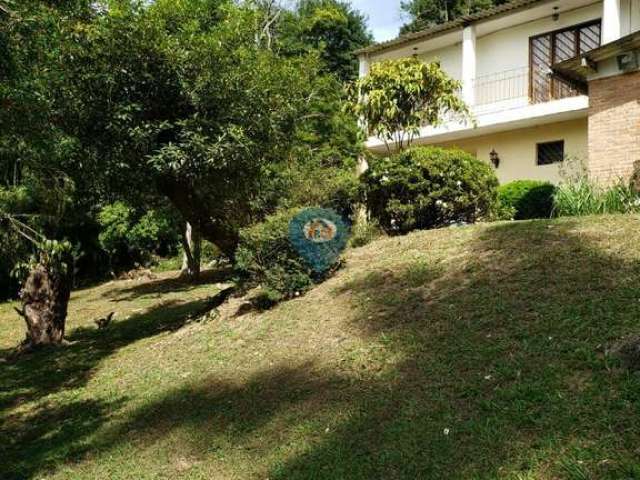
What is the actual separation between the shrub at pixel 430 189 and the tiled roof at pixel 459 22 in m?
9.60

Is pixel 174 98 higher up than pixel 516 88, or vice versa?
pixel 516 88

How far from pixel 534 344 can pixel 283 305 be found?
13.6 ft

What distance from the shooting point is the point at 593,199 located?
870cm

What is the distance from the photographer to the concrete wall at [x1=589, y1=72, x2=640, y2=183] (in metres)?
11.3

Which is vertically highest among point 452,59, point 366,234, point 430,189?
point 452,59

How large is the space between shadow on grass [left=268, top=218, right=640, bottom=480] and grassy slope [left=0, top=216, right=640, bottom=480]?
0.02 metres

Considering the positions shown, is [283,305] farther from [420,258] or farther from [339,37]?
[339,37]

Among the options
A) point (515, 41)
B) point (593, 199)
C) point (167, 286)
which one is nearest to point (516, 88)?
point (515, 41)

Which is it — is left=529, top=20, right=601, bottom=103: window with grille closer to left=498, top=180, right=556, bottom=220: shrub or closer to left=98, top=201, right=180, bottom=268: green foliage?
left=498, top=180, right=556, bottom=220: shrub

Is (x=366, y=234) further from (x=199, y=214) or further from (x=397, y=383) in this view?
(x=397, y=383)

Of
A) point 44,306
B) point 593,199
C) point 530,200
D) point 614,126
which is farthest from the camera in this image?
point 530,200

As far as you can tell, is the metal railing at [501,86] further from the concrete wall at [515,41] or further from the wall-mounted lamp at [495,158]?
the wall-mounted lamp at [495,158]

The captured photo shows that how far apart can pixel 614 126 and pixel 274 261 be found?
770 cm

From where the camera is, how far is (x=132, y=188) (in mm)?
9758
